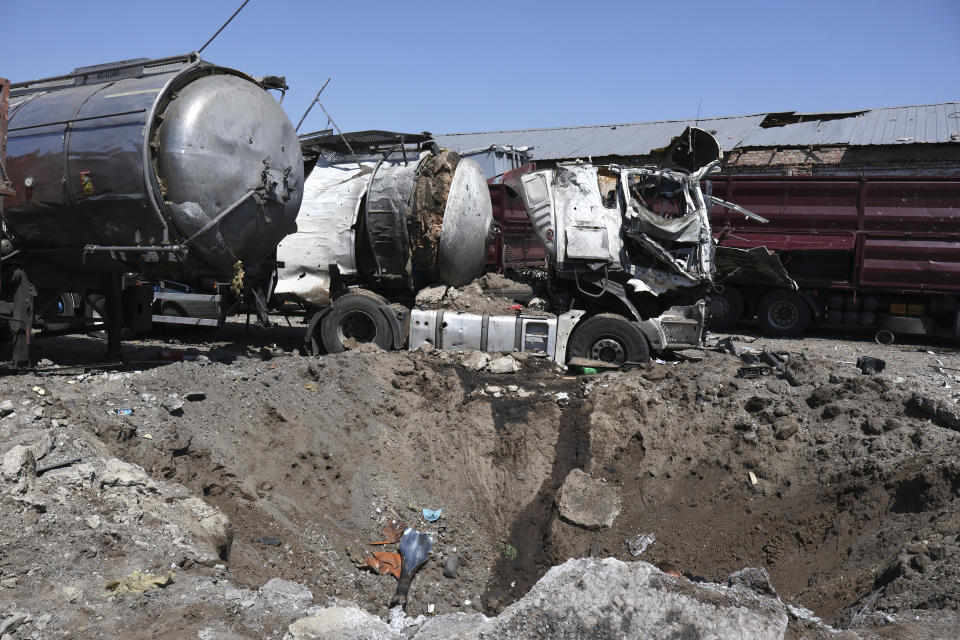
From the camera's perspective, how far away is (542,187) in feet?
29.2

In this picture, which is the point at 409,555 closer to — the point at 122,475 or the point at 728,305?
the point at 122,475

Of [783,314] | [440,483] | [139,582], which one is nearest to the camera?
[139,582]

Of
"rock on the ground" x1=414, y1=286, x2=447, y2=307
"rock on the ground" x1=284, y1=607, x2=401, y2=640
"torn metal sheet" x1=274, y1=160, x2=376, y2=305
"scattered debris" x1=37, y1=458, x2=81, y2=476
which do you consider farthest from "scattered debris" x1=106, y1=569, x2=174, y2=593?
"rock on the ground" x1=414, y1=286, x2=447, y2=307

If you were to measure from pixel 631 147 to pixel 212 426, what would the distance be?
18.0 metres

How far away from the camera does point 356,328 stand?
9.22 m

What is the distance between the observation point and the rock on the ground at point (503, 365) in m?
8.31

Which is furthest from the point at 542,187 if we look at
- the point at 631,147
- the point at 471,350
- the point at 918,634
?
the point at 631,147

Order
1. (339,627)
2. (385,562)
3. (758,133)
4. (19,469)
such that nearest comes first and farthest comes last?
(339,627) < (19,469) < (385,562) < (758,133)

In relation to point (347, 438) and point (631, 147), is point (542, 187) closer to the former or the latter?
point (347, 438)

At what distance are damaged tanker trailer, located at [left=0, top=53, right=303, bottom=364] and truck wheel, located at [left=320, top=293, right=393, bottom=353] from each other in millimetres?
1939

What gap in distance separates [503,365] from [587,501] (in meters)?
2.59

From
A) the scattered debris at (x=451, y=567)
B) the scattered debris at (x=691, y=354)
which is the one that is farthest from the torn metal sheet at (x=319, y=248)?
the scattered debris at (x=451, y=567)

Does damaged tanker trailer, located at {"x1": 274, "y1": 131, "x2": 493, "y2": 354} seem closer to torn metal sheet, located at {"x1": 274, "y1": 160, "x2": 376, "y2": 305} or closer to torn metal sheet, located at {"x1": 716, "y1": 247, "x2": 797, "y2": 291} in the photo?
torn metal sheet, located at {"x1": 274, "y1": 160, "x2": 376, "y2": 305}

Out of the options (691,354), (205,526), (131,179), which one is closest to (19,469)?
(205,526)
